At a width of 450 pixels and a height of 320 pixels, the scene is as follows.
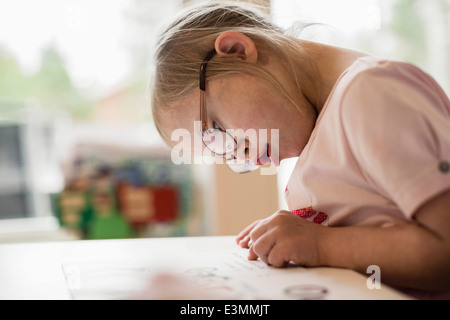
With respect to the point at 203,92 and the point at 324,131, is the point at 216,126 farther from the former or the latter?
the point at 324,131

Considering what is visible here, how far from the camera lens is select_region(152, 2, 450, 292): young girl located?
48cm

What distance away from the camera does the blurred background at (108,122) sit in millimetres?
1851

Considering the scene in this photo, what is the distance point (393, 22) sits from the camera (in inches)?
91.5

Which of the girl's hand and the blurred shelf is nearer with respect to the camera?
the girl's hand

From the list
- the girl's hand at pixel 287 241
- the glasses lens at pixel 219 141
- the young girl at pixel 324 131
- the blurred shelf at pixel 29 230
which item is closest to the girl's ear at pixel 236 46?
the young girl at pixel 324 131

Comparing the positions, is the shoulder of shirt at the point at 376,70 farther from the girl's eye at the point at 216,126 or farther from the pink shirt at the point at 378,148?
the girl's eye at the point at 216,126

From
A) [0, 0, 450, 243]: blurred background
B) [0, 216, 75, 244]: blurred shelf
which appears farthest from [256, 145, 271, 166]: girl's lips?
[0, 216, 75, 244]: blurred shelf

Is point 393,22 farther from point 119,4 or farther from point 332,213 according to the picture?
point 332,213

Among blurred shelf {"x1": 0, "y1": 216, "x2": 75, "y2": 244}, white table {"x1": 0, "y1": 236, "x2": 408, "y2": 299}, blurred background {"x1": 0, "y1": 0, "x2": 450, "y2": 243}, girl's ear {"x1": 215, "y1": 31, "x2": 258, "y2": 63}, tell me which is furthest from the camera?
blurred shelf {"x1": 0, "y1": 216, "x2": 75, "y2": 244}

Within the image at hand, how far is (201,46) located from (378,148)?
1.17ft

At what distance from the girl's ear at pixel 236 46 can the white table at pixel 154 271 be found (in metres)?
0.28

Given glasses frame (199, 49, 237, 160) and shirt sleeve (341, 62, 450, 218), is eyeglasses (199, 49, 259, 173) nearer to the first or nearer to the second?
glasses frame (199, 49, 237, 160)
